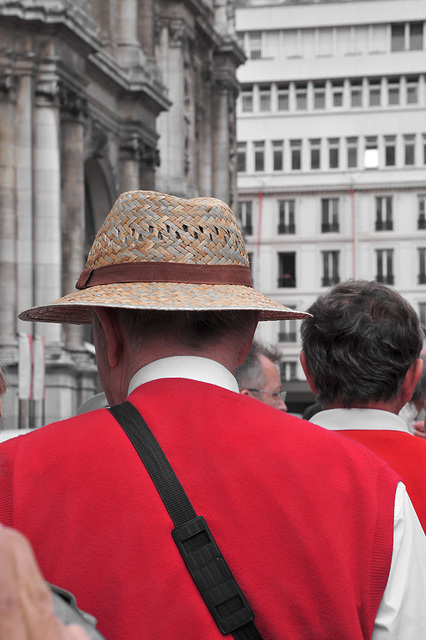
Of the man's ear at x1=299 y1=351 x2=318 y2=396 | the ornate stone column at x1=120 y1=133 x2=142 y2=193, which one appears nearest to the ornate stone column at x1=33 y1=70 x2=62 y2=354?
the ornate stone column at x1=120 y1=133 x2=142 y2=193

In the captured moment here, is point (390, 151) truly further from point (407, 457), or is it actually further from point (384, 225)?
point (407, 457)

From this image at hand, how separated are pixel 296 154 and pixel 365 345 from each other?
57095 millimetres

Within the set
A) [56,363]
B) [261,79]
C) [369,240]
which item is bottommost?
[56,363]

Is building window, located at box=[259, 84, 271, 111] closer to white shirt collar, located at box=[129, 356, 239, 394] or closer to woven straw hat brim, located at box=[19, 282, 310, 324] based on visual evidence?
woven straw hat brim, located at box=[19, 282, 310, 324]

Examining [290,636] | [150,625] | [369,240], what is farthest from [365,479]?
[369,240]

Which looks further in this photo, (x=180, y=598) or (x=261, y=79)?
(x=261, y=79)

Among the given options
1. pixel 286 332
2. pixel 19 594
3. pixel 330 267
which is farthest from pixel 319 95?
pixel 19 594

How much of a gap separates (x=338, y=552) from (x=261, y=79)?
6009 centimetres

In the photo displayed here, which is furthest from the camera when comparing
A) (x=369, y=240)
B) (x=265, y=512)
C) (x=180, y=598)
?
(x=369, y=240)

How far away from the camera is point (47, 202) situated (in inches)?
892

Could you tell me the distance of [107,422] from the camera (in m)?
1.92

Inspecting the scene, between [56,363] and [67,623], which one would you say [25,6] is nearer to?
[56,363]

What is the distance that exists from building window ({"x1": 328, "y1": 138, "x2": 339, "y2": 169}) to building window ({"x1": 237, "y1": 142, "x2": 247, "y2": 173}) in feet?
15.1

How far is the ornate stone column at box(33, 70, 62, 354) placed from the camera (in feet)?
73.9
